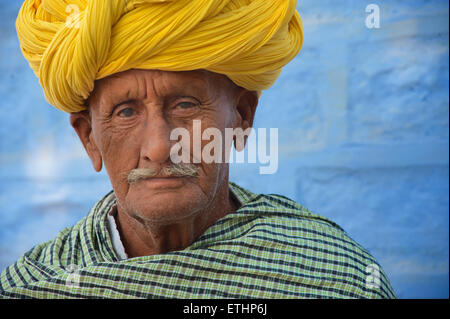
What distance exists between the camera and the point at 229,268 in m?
1.90

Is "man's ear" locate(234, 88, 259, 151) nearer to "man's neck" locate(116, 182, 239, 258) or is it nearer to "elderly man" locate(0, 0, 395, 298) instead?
"elderly man" locate(0, 0, 395, 298)

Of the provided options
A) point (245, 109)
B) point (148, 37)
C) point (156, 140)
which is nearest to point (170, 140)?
point (156, 140)

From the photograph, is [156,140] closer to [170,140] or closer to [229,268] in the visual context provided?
[170,140]

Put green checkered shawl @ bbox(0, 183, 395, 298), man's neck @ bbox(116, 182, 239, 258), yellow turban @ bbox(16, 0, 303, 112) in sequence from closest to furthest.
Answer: yellow turban @ bbox(16, 0, 303, 112)
green checkered shawl @ bbox(0, 183, 395, 298)
man's neck @ bbox(116, 182, 239, 258)

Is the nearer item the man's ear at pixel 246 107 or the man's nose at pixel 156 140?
the man's nose at pixel 156 140

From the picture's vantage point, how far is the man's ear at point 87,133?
205 centimetres

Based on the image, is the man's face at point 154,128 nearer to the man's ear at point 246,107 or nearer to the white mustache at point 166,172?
the white mustache at point 166,172

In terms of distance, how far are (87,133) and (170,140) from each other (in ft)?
1.39

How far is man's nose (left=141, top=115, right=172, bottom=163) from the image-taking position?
5.81ft

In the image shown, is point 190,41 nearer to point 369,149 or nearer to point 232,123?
point 232,123

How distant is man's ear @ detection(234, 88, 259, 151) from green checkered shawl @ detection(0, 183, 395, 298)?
27 cm
